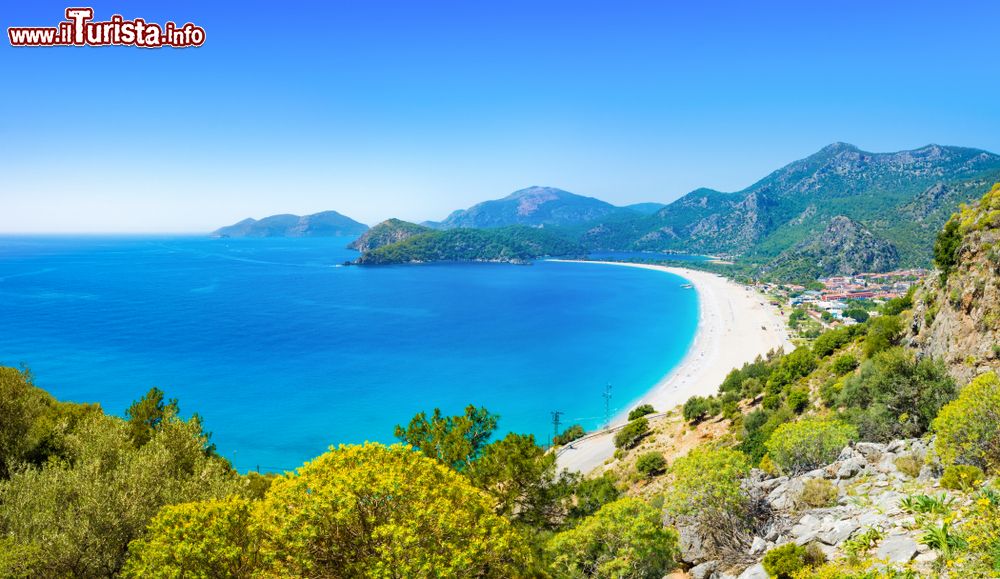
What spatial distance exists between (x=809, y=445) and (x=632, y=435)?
83.6ft

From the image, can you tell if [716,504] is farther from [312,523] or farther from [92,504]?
[92,504]

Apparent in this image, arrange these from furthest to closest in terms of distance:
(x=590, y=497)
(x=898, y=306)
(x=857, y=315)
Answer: (x=857, y=315) → (x=898, y=306) → (x=590, y=497)

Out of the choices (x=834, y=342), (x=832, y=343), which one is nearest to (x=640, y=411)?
(x=832, y=343)

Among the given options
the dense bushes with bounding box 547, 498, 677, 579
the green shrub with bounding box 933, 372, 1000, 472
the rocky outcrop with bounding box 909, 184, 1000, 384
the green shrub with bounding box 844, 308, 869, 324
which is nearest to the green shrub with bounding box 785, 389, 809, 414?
the rocky outcrop with bounding box 909, 184, 1000, 384

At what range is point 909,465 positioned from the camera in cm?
1505

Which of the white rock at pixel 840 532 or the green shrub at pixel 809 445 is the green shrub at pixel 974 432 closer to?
the white rock at pixel 840 532

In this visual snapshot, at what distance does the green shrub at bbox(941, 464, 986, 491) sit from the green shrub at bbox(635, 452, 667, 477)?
21.8m

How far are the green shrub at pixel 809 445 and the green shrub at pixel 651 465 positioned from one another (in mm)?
13803

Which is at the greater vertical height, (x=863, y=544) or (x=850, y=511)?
(x=863, y=544)

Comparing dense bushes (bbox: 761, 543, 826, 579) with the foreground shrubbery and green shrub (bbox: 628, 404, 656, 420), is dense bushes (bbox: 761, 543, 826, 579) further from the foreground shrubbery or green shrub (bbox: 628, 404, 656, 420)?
green shrub (bbox: 628, 404, 656, 420)

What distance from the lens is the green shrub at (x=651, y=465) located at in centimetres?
3347

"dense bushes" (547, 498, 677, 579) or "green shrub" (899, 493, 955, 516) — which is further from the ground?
"green shrub" (899, 493, 955, 516)

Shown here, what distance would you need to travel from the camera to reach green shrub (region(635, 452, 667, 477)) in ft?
110

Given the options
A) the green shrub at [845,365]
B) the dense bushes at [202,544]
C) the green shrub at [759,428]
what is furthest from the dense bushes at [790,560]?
the green shrub at [845,365]
